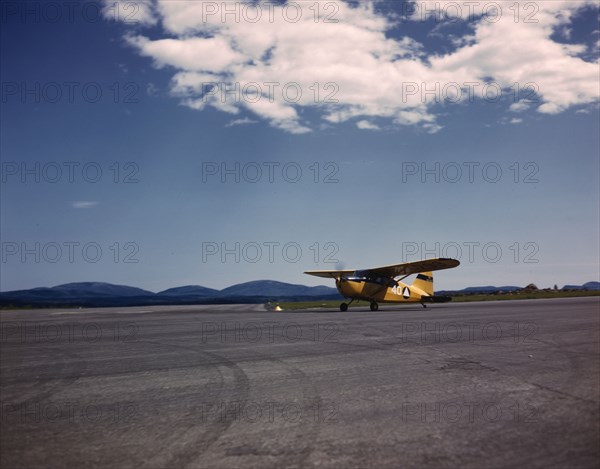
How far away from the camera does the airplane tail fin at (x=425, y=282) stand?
39.1 m

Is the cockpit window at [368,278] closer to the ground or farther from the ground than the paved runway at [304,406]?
farther from the ground

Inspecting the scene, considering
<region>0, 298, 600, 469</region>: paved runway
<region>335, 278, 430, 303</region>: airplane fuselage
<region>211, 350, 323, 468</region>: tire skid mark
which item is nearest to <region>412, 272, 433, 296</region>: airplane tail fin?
<region>335, 278, 430, 303</region>: airplane fuselage

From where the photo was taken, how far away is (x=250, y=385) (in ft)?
24.4

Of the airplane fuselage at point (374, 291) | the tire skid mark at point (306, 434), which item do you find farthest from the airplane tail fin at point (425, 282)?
the tire skid mark at point (306, 434)

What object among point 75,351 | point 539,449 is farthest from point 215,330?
point 539,449

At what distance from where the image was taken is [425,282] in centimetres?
3934

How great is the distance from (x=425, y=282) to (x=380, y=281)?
7778 mm

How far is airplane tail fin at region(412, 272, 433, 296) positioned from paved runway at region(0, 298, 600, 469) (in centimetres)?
2725

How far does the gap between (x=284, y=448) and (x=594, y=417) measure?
373 cm

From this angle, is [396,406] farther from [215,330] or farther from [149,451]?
[215,330]

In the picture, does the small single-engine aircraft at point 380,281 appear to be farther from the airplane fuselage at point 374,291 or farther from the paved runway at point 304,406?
the paved runway at point 304,406

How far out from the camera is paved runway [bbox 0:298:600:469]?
4.39 m

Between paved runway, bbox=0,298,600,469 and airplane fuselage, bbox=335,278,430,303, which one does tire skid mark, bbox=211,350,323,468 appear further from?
airplane fuselage, bbox=335,278,430,303

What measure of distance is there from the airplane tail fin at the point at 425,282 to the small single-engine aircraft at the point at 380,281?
2.21 meters
